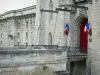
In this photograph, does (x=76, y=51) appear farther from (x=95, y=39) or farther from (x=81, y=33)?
(x=95, y=39)

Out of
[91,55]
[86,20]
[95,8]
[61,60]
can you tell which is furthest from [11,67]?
[86,20]

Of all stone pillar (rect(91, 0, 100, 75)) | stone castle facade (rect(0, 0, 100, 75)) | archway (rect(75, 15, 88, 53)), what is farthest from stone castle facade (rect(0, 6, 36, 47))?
stone pillar (rect(91, 0, 100, 75))

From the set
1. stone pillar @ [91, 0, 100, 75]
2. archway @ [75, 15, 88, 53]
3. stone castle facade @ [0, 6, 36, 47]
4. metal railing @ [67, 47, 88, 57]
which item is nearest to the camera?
stone pillar @ [91, 0, 100, 75]

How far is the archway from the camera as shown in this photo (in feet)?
87.9

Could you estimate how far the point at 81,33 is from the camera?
2758 cm

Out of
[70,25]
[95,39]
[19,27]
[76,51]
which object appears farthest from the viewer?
[19,27]

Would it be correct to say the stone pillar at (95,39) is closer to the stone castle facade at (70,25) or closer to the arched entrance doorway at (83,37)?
the stone castle facade at (70,25)

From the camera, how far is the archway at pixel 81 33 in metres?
26.8

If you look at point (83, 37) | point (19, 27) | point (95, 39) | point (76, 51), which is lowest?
point (76, 51)

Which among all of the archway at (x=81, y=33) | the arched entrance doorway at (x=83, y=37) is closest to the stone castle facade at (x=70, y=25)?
the archway at (x=81, y=33)

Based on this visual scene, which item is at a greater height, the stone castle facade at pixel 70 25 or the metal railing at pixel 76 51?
the stone castle facade at pixel 70 25

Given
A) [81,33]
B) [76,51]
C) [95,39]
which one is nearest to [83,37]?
[81,33]

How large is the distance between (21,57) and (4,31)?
34.5 metres

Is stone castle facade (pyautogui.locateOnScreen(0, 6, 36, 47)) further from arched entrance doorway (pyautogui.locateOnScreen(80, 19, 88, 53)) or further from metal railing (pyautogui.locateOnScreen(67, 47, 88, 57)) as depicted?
metal railing (pyautogui.locateOnScreen(67, 47, 88, 57))
